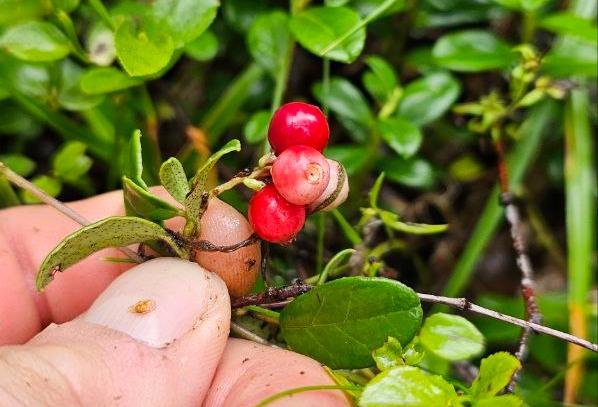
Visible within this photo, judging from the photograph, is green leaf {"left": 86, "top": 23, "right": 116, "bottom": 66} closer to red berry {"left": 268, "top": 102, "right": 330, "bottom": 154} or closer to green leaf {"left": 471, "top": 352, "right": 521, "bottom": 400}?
red berry {"left": 268, "top": 102, "right": 330, "bottom": 154}

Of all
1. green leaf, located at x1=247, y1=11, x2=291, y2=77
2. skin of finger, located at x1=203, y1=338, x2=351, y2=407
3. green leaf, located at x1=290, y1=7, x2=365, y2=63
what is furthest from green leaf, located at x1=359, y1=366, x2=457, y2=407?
green leaf, located at x1=247, y1=11, x2=291, y2=77

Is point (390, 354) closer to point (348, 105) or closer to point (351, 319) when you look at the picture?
point (351, 319)

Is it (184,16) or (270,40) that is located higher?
(184,16)

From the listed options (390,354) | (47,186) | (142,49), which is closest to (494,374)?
(390,354)

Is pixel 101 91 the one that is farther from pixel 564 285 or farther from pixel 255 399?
pixel 564 285

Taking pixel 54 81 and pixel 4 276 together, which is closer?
pixel 4 276

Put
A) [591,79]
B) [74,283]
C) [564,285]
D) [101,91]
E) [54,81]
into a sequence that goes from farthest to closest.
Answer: [564,285] → [591,79] → [54,81] → [101,91] → [74,283]

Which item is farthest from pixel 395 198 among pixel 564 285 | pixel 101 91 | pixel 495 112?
pixel 101 91
